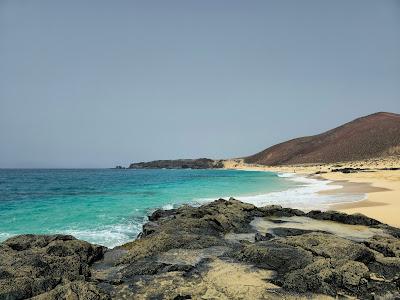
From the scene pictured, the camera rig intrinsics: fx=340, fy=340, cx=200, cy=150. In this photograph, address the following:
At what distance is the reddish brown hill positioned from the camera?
388 feet

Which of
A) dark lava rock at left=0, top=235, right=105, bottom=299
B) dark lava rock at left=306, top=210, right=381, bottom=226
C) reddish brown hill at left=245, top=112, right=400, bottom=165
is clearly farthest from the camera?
reddish brown hill at left=245, top=112, right=400, bottom=165

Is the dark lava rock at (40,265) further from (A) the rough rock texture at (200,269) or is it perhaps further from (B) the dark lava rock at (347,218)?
(B) the dark lava rock at (347,218)

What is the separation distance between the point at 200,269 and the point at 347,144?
453 ft

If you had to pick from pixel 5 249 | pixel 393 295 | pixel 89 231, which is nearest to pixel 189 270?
pixel 393 295

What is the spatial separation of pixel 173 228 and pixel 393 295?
6.56 metres

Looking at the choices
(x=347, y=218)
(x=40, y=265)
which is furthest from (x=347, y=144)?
(x=40, y=265)

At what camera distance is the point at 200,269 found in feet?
24.1

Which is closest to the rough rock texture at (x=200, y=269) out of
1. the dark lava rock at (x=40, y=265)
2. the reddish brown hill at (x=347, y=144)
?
the dark lava rock at (x=40, y=265)

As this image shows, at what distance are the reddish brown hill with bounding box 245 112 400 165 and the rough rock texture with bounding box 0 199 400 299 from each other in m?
116

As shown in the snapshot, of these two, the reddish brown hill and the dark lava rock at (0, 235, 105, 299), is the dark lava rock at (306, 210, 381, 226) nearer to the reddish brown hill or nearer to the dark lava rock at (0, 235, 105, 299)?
the dark lava rock at (0, 235, 105, 299)

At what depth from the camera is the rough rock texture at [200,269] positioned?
6.16 m

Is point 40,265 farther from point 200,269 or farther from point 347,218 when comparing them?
point 347,218

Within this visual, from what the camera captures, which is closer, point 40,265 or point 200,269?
point 40,265

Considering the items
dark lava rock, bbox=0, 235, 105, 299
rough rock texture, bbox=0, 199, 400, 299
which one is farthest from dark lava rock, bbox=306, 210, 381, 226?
dark lava rock, bbox=0, 235, 105, 299
